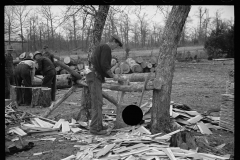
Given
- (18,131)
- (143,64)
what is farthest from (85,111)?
(143,64)

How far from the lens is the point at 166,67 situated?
17.6 feet

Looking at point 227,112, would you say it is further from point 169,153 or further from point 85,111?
point 85,111

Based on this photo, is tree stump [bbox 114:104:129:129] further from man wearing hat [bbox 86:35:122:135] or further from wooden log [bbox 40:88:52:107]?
wooden log [bbox 40:88:52:107]

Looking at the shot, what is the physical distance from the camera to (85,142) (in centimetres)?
527

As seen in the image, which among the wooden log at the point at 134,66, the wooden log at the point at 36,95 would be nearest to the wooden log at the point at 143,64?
the wooden log at the point at 134,66

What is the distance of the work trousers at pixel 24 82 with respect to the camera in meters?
9.64

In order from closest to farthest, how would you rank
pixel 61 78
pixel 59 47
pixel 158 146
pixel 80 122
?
pixel 158 146
pixel 80 122
pixel 61 78
pixel 59 47

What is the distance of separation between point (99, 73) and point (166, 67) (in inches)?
59.0

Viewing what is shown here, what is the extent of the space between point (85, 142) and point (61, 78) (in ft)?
28.1

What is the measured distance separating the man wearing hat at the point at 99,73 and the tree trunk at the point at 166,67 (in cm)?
101

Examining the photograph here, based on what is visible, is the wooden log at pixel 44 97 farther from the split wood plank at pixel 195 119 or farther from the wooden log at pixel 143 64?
the wooden log at pixel 143 64
